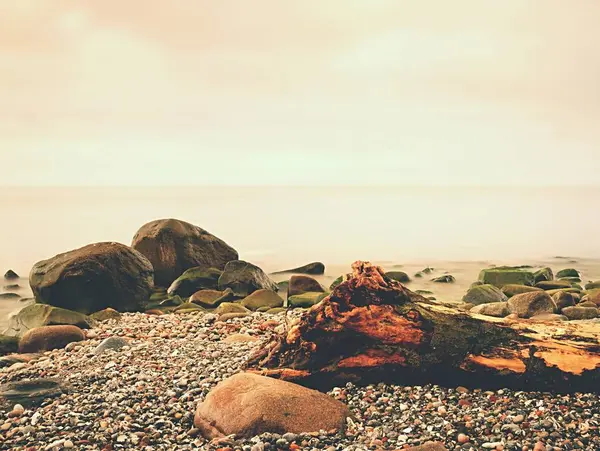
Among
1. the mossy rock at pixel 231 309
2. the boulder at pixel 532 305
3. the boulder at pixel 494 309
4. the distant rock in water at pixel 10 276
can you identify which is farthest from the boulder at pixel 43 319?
the distant rock in water at pixel 10 276

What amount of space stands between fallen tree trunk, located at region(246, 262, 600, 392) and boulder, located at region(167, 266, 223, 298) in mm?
9715

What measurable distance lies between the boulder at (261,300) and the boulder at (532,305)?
5.37 m

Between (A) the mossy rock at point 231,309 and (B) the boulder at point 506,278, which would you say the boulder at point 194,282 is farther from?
(B) the boulder at point 506,278

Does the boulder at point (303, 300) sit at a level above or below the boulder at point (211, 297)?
above

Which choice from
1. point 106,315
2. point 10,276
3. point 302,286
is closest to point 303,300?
point 302,286

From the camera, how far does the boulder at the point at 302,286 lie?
16516 mm

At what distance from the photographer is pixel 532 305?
43.1 feet

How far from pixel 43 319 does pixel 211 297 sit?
178 inches

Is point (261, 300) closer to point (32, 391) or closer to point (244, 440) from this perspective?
point (32, 391)

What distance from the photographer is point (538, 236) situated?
38.3 m

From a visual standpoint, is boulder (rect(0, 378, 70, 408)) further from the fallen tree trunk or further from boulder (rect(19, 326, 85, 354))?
boulder (rect(19, 326, 85, 354))

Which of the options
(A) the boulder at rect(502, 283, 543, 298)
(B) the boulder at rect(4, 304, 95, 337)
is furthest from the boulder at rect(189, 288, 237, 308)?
(A) the boulder at rect(502, 283, 543, 298)

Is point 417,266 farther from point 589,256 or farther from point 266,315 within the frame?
point 266,315

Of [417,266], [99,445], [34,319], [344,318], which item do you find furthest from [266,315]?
[417,266]
